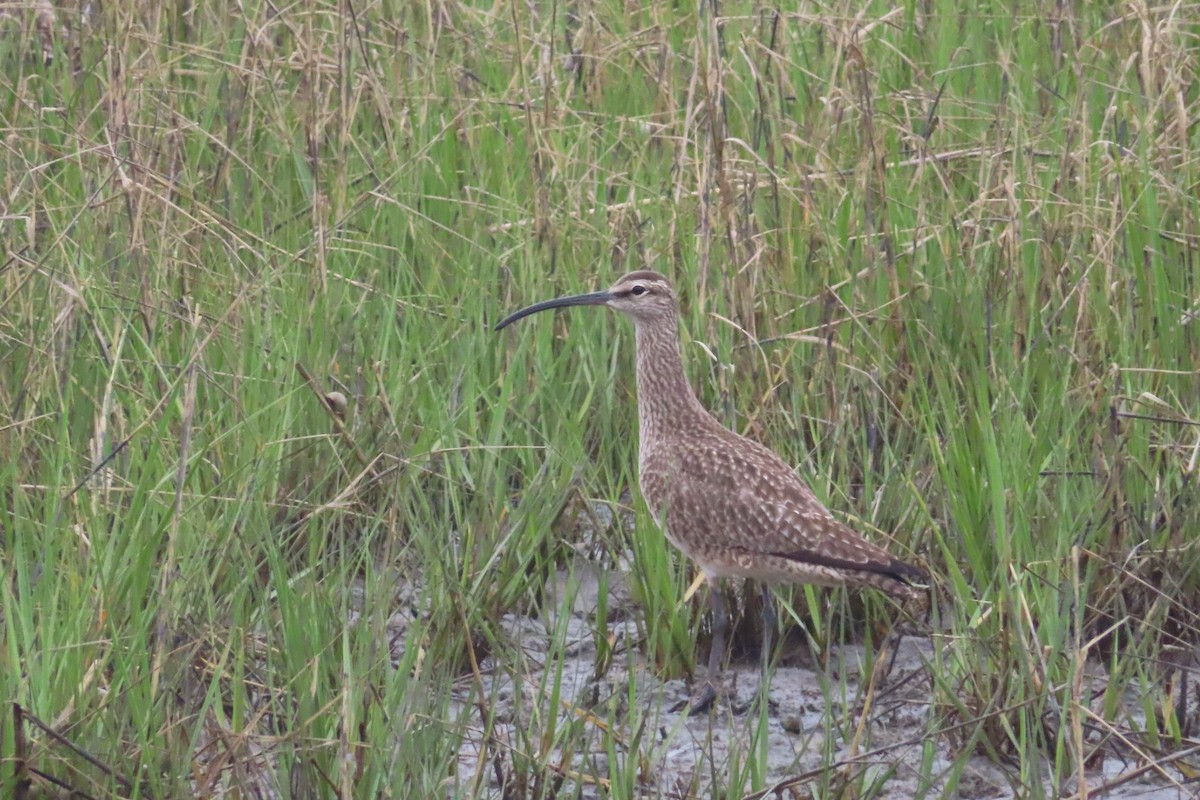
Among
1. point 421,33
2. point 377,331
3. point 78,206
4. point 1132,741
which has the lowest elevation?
point 1132,741

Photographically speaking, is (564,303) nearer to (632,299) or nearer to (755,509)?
(632,299)

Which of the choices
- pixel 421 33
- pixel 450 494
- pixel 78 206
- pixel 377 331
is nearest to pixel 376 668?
pixel 450 494

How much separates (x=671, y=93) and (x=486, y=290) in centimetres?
110

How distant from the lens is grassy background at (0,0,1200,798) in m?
3.63

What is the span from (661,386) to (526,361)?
0.47 meters

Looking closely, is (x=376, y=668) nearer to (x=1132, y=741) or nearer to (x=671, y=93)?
(x=1132, y=741)

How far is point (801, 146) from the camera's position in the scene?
6.35m

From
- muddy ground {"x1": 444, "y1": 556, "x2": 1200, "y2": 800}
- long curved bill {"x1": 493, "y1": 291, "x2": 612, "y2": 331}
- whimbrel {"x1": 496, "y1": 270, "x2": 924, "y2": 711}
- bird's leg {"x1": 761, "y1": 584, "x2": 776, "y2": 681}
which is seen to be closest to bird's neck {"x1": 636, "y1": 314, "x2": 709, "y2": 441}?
whimbrel {"x1": 496, "y1": 270, "x2": 924, "y2": 711}

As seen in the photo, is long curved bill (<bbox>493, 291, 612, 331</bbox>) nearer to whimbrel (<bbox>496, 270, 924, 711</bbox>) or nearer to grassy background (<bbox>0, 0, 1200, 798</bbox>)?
whimbrel (<bbox>496, 270, 924, 711</bbox>)

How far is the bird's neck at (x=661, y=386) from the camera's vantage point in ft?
16.9

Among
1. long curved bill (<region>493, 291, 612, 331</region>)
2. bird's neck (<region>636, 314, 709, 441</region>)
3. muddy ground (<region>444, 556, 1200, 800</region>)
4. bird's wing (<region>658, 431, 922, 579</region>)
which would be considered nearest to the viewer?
muddy ground (<region>444, 556, 1200, 800</region>)

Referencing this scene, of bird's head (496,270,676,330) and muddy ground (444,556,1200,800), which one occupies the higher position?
bird's head (496,270,676,330)

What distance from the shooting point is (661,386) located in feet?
17.2

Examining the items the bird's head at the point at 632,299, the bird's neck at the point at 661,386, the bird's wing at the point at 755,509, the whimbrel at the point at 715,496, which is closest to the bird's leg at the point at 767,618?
the whimbrel at the point at 715,496
